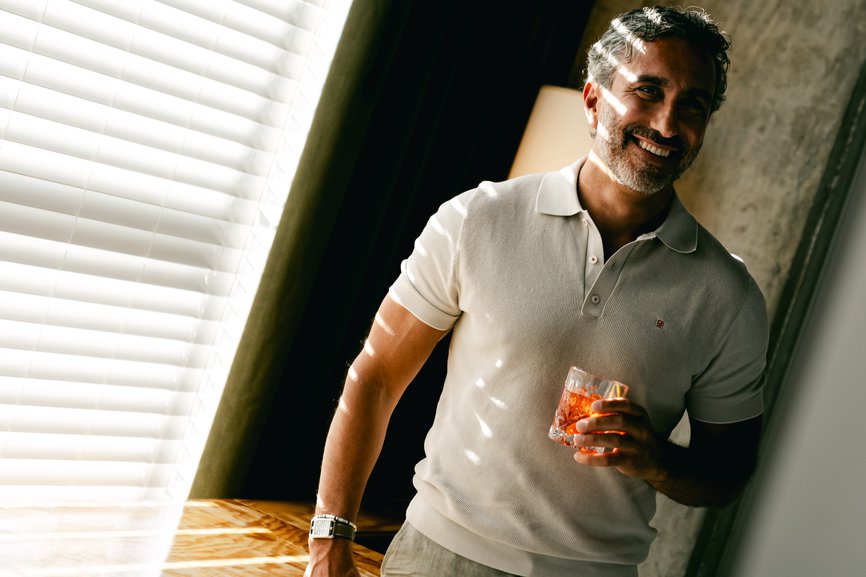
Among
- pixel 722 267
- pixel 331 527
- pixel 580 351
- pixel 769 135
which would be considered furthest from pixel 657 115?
pixel 769 135

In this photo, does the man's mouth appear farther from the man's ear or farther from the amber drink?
the amber drink

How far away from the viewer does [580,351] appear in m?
1.40

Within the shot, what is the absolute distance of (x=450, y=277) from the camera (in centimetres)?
148

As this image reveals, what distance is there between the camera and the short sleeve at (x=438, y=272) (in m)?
1.49

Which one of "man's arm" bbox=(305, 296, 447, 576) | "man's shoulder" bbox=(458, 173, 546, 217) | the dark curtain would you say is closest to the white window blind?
the dark curtain

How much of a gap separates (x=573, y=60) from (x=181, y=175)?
1648mm

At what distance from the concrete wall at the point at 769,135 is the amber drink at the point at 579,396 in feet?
5.49

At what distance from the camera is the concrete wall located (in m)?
2.75

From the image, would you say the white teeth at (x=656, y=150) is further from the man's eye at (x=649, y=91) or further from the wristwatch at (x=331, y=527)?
the wristwatch at (x=331, y=527)

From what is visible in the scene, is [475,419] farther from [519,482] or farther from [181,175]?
[181,175]

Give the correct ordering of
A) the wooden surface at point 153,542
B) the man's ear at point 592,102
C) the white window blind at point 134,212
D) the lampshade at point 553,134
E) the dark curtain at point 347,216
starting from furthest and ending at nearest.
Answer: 1. the lampshade at point 553,134
2. the dark curtain at point 347,216
3. the white window blind at point 134,212
4. the wooden surface at point 153,542
5. the man's ear at point 592,102

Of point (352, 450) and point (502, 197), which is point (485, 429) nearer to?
point (352, 450)

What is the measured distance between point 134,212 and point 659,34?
58.9 inches

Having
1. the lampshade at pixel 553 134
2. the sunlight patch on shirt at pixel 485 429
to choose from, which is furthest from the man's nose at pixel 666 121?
the lampshade at pixel 553 134
